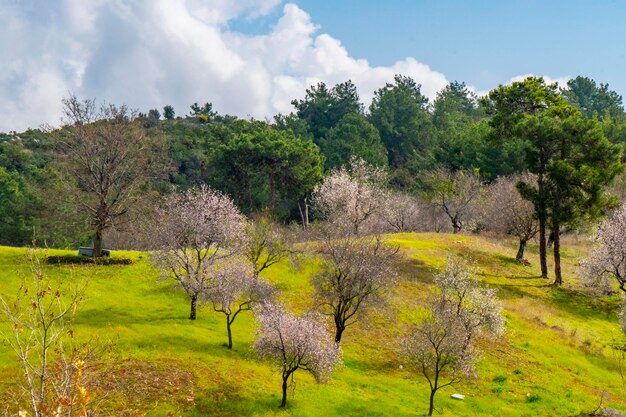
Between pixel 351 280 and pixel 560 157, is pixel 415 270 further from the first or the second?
pixel 351 280

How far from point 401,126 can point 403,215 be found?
53993mm

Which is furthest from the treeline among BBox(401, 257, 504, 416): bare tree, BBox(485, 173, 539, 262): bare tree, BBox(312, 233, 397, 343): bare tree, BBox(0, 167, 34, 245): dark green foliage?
BBox(401, 257, 504, 416): bare tree

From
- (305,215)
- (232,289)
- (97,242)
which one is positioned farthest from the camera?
(305,215)

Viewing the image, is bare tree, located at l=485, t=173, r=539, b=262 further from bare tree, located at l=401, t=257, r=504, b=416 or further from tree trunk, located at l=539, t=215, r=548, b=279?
bare tree, located at l=401, t=257, r=504, b=416

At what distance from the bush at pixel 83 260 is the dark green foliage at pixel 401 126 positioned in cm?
9786

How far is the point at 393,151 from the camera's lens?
461 ft

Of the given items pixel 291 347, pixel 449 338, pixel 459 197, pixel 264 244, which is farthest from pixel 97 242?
pixel 459 197

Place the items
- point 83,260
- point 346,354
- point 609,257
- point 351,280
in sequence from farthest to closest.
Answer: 1. point 609,257
2. point 83,260
3. point 346,354
4. point 351,280

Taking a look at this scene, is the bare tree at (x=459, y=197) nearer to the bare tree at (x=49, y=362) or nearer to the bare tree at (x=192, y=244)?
the bare tree at (x=192, y=244)

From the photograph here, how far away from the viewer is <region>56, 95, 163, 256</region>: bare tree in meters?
47.1

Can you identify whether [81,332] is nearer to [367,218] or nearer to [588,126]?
[367,218]

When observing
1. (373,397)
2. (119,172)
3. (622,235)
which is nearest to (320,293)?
(373,397)

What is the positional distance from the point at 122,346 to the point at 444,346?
20134 mm

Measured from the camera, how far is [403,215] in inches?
3728
